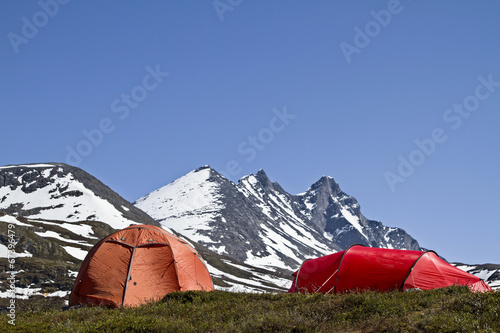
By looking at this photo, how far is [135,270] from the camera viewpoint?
61.9ft

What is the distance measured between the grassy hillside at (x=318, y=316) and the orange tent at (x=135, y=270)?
428 cm

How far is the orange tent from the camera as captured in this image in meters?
18.3

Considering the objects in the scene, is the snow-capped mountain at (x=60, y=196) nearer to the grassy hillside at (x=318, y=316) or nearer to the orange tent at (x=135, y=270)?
the orange tent at (x=135, y=270)

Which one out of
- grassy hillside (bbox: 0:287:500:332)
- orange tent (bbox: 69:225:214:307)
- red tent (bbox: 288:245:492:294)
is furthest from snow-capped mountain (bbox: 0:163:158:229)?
grassy hillside (bbox: 0:287:500:332)

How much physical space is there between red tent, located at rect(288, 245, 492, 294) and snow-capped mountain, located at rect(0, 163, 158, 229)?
377ft

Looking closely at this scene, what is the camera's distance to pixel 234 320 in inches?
459

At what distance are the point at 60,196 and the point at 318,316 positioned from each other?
16935cm

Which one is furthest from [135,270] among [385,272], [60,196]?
[60,196]

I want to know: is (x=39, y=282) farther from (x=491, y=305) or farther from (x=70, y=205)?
(x=70, y=205)

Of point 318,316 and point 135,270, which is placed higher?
point 318,316

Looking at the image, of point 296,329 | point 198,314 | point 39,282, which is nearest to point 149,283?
point 198,314

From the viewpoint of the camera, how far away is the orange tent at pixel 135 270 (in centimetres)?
1834

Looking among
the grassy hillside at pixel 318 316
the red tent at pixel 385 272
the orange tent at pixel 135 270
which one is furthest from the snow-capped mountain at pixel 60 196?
the grassy hillside at pixel 318 316

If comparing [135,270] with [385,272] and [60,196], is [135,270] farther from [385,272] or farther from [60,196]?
[60,196]
